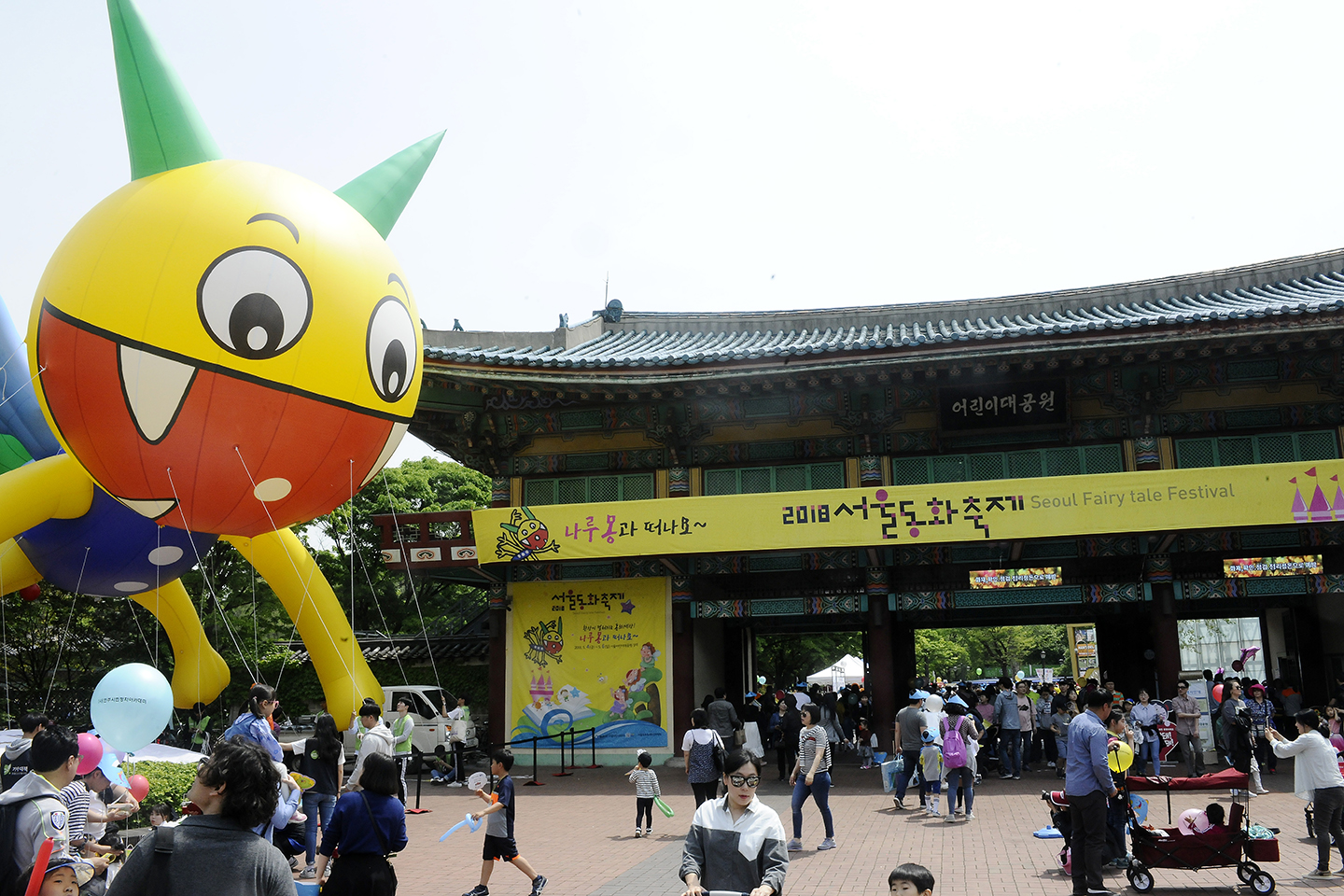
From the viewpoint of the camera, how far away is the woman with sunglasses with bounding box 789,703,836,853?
10573 mm

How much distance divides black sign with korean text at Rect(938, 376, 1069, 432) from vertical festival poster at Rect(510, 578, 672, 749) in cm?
607

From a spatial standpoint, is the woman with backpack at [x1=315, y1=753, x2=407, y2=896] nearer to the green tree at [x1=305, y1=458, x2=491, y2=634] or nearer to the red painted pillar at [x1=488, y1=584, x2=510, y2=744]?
the red painted pillar at [x1=488, y1=584, x2=510, y2=744]

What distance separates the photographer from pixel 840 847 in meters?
10.7

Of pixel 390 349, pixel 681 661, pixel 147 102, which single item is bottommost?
pixel 681 661

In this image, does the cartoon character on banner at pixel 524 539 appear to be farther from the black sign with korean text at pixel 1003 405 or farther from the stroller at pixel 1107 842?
the stroller at pixel 1107 842

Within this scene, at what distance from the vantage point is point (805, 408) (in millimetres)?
18203

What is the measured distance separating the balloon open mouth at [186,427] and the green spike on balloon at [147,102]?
5.48 feet

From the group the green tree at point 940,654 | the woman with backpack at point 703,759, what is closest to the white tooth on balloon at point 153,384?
the woman with backpack at point 703,759

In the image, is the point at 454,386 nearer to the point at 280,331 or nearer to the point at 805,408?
the point at 805,408

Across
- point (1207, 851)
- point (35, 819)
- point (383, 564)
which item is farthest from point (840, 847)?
point (383, 564)

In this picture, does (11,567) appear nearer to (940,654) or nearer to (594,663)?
(594,663)

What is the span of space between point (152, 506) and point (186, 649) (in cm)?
834

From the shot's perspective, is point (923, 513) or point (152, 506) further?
point (923, 513)

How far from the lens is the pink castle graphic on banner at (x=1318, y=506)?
15070mm
